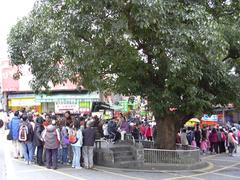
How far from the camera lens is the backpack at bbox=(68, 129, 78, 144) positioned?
52.1 feet

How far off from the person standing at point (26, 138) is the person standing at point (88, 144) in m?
1.75

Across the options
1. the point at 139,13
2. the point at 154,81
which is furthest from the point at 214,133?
the point at 139,13

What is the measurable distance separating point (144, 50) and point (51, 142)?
16.2 feet

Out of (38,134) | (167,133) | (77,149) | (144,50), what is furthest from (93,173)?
(167,133)

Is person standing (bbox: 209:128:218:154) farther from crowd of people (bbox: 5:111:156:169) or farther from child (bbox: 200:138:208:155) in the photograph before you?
crowd of people (bbox: 5:111:156:169)

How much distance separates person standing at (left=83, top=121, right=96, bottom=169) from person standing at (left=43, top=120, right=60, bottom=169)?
112cm

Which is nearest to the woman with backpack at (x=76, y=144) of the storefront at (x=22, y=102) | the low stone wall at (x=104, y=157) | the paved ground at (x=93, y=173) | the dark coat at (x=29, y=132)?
the paved ground at (x=93, y=173)

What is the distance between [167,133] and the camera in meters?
19.5

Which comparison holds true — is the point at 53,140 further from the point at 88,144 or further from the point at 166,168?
the point at 166,168

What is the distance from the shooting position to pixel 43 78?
57.5 ft

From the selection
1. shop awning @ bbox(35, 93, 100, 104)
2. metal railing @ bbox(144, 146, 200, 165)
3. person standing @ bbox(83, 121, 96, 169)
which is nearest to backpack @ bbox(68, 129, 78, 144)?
person standing @ bbox(83, 121, 96, 169)

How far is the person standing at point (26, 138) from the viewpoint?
50.9 ft

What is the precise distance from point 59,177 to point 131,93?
5.90 meters

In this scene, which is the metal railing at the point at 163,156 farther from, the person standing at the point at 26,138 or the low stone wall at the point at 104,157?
the person standing at the point at 26,138
